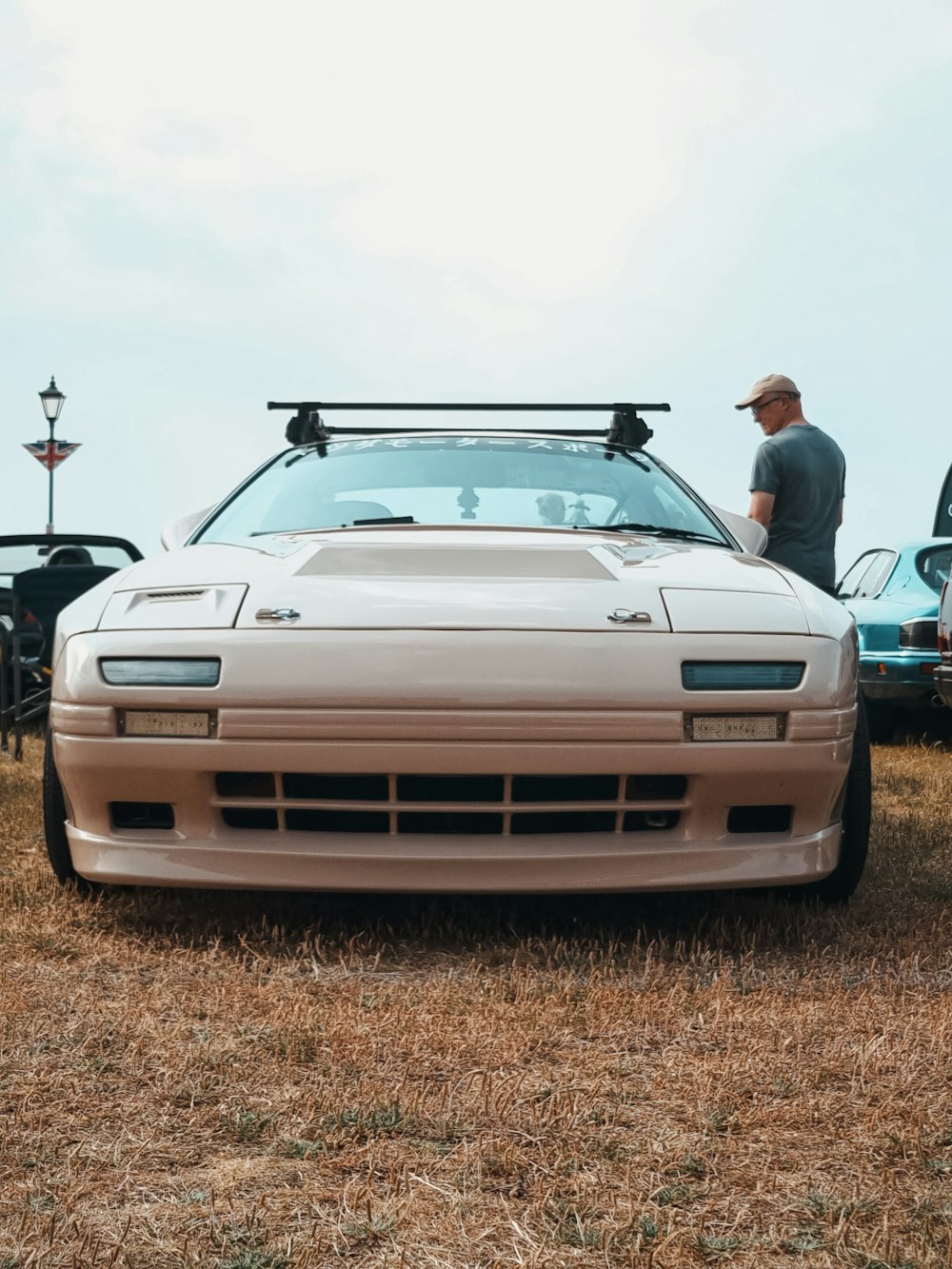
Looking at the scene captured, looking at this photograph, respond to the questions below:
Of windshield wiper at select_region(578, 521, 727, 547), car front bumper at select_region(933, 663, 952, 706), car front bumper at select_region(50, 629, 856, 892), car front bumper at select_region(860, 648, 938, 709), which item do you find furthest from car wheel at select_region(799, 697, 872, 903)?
car front bumper at select_region(860, 648, 938, 709)

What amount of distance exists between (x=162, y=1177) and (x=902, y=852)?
3184mm

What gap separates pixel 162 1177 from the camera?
1.96 meters

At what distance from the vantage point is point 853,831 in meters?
3.63

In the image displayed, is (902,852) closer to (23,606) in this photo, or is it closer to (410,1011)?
(410,1011)

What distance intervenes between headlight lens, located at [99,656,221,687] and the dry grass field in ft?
1.97

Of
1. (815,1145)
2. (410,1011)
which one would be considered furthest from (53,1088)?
(815,1145)

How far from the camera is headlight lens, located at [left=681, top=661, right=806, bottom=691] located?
3205mm

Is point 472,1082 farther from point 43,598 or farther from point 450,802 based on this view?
point 43,598

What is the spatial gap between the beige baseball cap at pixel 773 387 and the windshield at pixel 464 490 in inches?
74.1

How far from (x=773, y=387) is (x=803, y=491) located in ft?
1.79

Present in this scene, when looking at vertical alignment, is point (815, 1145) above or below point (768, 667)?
below

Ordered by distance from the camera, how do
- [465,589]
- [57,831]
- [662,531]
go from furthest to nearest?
[662,531], [57,831], [465,589]

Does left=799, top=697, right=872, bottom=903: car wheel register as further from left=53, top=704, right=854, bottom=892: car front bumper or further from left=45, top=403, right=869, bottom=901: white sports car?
left=53, top=704, right=854, bottom=892: car front bumper

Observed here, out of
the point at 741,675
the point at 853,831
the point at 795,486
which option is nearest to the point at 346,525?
the point at 741,675
